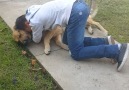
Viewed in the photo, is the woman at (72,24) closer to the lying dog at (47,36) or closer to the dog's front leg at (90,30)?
the lying dog at (47,36)

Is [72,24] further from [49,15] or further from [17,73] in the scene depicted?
[17,73]

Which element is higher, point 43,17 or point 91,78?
point 43,17

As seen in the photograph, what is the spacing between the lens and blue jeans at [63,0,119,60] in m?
4.31

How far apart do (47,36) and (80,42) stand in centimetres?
73

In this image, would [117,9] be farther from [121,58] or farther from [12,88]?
[12,88]

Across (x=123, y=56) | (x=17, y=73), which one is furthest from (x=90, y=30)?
(x=17, y=73)

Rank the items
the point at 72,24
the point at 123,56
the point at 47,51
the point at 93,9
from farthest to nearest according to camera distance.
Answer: the point at 93,9 < the point at 47,51 < the point at 72,24 < the point at 123,56

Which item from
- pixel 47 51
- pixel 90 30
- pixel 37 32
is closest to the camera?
pixel 37 32

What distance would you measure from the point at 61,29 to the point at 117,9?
2043 mm

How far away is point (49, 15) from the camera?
14.5 ft

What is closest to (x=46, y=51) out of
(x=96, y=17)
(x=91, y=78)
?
(x=91, y=78)

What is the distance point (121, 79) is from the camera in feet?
13.5

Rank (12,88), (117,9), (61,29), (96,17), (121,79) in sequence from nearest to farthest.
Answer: (12,88) < (121,79) < (61,29) < (96,17) < (117,9)

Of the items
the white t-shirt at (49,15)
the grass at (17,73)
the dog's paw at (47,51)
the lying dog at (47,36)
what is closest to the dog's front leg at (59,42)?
the lying dog at (47,36)
